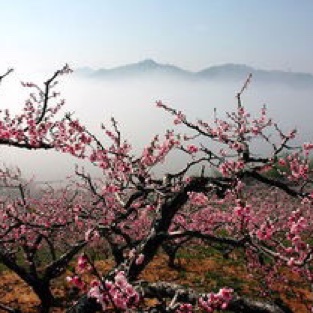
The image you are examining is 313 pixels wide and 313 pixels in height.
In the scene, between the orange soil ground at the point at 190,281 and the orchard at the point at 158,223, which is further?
the orange soil ground at the point at 190,281

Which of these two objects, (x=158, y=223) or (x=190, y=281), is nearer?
(x=158, y=223)

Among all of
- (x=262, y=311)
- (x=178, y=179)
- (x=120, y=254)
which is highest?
(x=178, y=179)

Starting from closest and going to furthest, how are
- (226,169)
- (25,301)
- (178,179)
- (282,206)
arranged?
(178,179) < (226,169) < (25,301) < (282,206)

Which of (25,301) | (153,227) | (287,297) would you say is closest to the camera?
(153,227)

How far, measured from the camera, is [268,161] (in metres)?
13.0

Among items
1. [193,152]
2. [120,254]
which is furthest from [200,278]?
[193,152]

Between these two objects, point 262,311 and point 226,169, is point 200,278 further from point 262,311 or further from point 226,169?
point 262,311

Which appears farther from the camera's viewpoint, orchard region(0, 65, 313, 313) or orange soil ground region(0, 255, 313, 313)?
orange soil ground region(0, 255, 313, 313)

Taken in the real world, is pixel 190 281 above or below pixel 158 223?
below

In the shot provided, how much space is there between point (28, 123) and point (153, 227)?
5850 mm

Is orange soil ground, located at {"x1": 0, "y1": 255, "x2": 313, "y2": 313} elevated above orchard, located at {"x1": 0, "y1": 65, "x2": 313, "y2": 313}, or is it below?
below

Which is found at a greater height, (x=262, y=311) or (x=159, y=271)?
(x=262, y=311)

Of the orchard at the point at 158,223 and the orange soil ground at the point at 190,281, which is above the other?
the orchard at the point at 158,223

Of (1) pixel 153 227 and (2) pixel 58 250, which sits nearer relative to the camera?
(1) pixel 153 227
